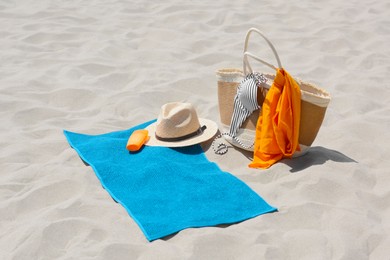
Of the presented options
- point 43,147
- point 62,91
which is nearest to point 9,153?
point 43,147

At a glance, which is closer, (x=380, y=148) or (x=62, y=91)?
(x=380, y=148)

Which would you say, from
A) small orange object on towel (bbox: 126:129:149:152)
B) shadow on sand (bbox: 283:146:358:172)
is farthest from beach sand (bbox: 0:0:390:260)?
small orange object on towel (bbox: 126:129:149:152)

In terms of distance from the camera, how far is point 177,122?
3.69m

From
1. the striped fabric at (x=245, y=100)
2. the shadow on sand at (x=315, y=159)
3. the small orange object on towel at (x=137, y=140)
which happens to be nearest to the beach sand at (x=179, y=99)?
the shadow on sand at (x=315, y=159)

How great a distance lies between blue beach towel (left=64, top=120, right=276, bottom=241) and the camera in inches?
117

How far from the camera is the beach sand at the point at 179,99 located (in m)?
2.77

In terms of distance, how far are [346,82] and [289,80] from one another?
5.03ft

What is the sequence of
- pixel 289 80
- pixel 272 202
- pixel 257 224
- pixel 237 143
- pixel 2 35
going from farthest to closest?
pixel 2 35
pixel 237 143
pixel 289 80
pixel 272 202
pixel 257 224

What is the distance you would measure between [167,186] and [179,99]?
135 cm

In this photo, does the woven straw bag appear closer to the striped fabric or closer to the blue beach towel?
the striped fabric

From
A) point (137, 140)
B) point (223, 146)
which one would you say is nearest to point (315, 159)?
point (223, 146)

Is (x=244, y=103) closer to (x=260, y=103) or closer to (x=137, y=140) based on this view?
(x=260, y=103)

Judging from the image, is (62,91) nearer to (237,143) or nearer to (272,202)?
(237,143)

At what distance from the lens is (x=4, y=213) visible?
9.99 ft
